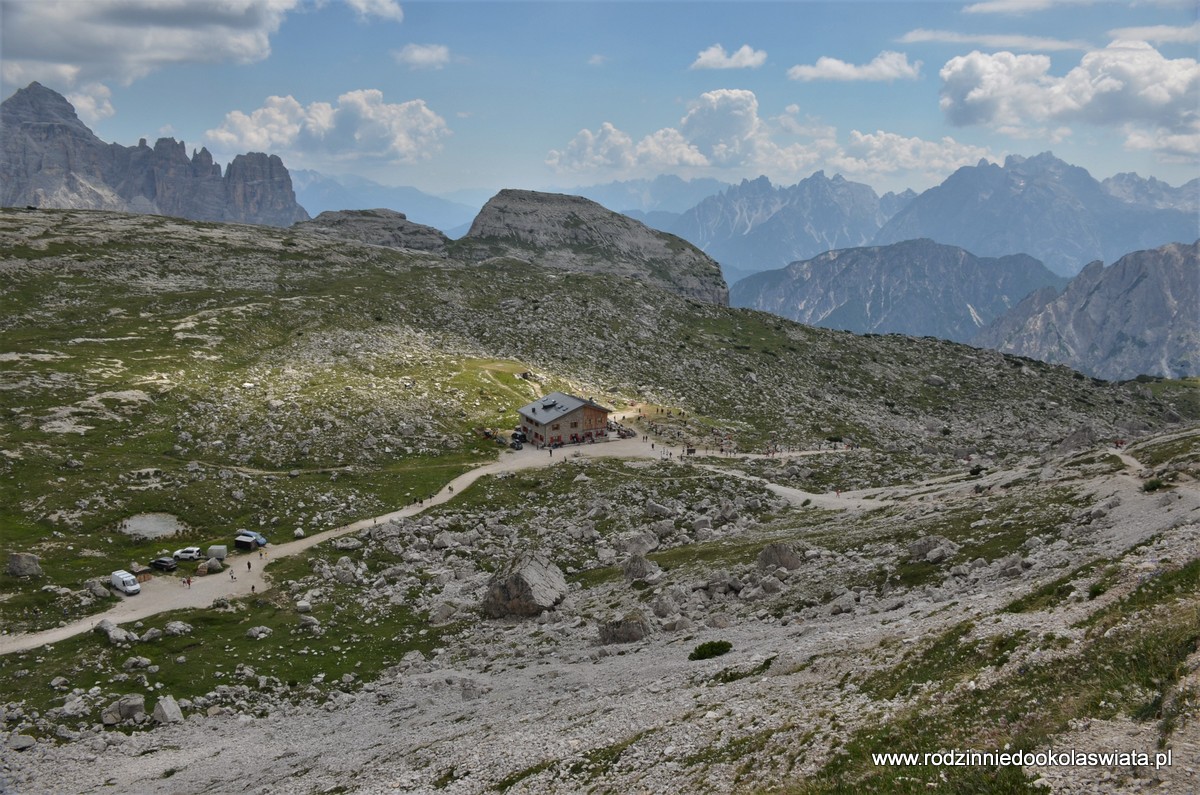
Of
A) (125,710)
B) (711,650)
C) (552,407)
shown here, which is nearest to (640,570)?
(711,650)

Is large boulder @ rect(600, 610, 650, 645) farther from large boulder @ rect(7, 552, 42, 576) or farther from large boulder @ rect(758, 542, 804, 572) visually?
large boulder @ rect(7, 552, 42, 576)

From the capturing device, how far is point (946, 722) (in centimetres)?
2419

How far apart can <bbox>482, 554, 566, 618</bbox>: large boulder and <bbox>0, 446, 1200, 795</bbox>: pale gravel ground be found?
7.12 m

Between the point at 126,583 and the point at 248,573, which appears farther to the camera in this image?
the point at 248,573

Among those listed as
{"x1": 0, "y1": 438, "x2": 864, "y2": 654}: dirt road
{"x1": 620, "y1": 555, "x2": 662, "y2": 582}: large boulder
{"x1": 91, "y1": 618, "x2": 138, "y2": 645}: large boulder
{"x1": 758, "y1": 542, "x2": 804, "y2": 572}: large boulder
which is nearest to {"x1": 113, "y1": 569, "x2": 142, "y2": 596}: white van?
{"x1": 0, "y1": 438, "x2": 864, "y2": 654}: dirt road

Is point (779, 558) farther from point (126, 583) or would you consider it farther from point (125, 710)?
point (126, 583)

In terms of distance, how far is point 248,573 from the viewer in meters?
68.1

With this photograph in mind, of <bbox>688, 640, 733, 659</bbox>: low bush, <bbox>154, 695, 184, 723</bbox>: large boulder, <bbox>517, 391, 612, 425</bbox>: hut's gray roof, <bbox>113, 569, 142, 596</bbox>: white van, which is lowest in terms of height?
<bbox>154, 695, 184, 723</bbox>: large boulder

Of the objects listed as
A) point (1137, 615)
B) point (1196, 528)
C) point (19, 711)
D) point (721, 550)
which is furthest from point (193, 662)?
point (1196, 528)

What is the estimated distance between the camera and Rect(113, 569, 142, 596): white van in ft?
205

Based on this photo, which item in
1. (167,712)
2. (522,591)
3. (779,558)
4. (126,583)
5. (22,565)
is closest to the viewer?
(167,712)

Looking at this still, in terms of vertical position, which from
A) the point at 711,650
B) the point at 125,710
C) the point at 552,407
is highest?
the point at 552,407

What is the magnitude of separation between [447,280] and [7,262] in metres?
89.6

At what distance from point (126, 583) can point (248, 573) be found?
976 cm
